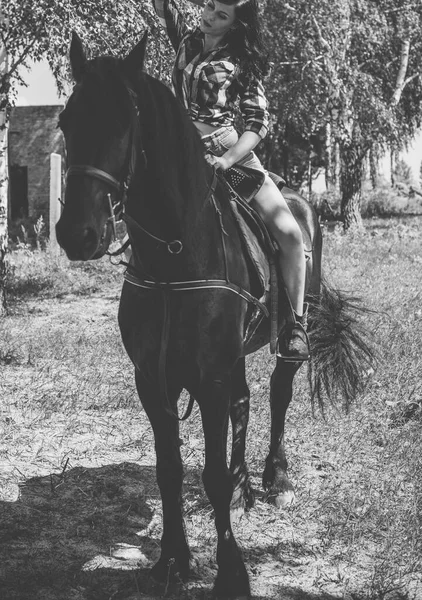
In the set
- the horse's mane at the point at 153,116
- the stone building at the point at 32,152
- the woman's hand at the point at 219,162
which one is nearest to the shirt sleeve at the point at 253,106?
the woman's hand at the point at 219,162

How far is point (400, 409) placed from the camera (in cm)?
644

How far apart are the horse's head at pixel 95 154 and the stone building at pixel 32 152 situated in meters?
25.8

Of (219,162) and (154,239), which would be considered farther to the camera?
(219,162)

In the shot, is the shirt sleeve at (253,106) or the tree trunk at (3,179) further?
the tree trunk at (3,179)

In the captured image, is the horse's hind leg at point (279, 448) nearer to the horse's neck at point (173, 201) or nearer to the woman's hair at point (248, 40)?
the horse's neck at point (173, 201)

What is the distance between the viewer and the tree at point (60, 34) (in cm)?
904

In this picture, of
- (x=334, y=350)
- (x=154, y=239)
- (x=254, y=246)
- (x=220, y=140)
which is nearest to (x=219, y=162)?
(x=220, y=140)

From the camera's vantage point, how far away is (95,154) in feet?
9.07

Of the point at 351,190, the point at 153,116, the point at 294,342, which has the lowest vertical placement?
the point at 294,342

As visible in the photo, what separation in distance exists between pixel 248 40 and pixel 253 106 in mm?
348

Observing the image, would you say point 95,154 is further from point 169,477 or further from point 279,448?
point 279,448

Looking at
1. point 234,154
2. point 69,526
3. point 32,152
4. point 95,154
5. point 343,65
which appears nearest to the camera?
point 95,154

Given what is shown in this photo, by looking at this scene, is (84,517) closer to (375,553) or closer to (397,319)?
(375,553)

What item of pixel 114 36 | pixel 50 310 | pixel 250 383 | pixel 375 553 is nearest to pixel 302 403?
pixel 250 383
